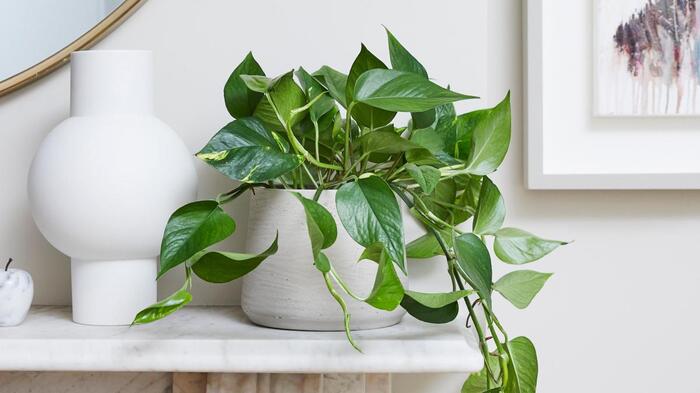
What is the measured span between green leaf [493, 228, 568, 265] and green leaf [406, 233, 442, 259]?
7 centimetres

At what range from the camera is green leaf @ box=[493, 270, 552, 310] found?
2.14ft

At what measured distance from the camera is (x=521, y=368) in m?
0.65

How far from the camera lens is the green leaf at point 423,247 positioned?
0.71 m

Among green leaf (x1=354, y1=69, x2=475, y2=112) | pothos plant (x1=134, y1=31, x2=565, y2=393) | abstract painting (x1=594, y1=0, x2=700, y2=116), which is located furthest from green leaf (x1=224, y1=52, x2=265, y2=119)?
abstract painting (x1=594, y1=0, x2=700, y2=116)

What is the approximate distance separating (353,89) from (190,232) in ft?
0.49

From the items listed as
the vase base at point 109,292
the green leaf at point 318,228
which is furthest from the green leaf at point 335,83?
the vase base at point 109,292

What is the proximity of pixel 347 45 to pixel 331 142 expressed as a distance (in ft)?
0.50

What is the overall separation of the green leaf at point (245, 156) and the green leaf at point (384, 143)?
1.9 inches

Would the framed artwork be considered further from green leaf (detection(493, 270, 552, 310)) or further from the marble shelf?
the marble shelf

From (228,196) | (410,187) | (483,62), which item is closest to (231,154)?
(228,196)

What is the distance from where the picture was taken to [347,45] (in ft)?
2.56

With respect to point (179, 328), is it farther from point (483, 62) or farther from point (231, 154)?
point (483, 62)

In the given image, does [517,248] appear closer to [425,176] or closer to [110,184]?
[425,176]

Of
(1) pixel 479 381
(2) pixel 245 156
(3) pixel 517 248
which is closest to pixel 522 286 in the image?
(3) pixel 517 248
